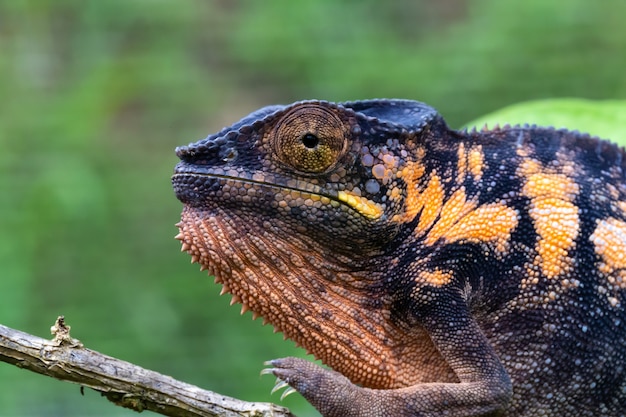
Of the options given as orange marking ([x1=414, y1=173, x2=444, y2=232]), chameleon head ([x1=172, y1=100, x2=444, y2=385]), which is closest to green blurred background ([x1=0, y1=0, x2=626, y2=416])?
chameleon head ([x1=172, y1=100, x2=444, y2=385])

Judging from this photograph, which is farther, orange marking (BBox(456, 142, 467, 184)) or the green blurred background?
the green blurred background

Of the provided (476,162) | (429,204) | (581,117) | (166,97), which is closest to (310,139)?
(429,204)

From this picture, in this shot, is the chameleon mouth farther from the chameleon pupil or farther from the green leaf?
the green leaf

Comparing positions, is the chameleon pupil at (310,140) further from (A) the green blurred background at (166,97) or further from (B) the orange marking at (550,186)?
(A) the green blurred background at (166,97)

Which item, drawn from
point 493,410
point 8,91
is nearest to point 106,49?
point 8,91

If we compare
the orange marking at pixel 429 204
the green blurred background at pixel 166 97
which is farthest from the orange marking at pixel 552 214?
the green blurred background at pixel 166 97

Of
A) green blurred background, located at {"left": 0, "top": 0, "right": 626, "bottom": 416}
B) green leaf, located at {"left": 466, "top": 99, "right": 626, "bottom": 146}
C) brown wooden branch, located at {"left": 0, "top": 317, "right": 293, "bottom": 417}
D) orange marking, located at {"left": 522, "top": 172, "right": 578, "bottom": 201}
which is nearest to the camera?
brown wooden branch, located at {"left": 0, "top": 317, "right": 293, "bottom": 417}
